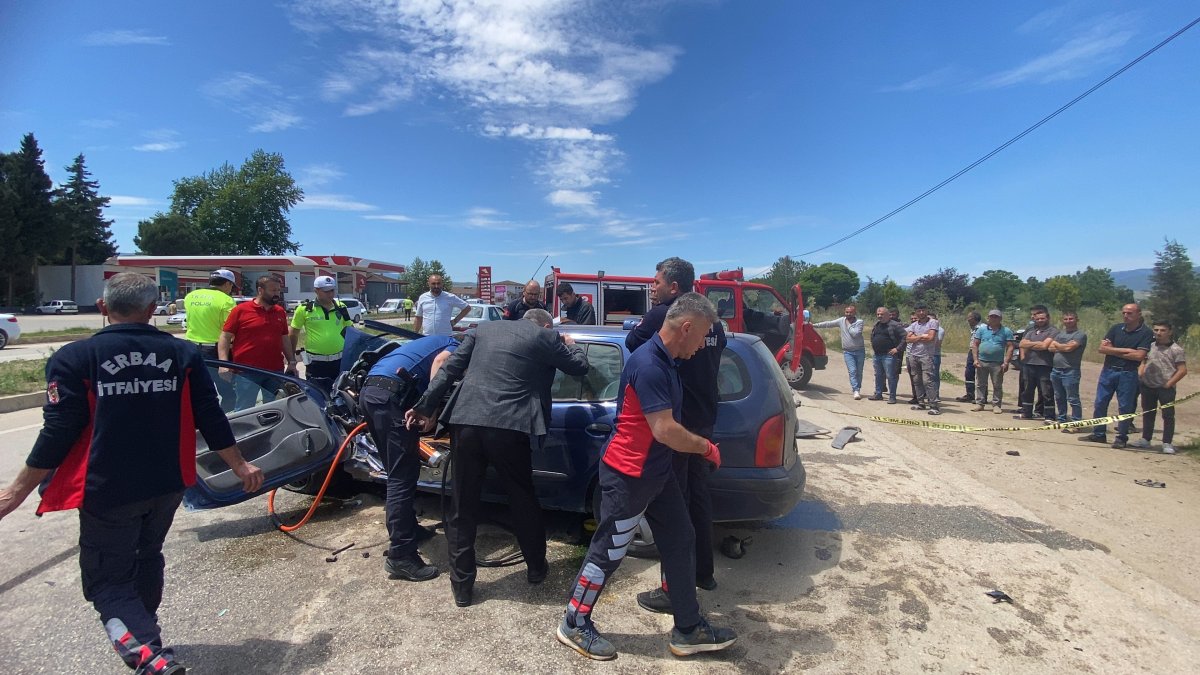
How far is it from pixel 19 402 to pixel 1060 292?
64096 mm

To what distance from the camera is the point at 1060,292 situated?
49.7 m

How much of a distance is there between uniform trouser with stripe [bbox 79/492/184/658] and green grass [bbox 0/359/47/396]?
835 centimetres

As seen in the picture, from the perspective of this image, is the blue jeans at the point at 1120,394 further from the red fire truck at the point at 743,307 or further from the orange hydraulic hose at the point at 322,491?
the orange hydraulic hose at the point at 322,491

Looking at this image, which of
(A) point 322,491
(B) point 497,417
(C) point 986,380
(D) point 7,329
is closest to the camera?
(B) point 497,417

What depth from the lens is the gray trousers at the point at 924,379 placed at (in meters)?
9.14

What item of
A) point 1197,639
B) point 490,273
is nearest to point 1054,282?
point 490,273

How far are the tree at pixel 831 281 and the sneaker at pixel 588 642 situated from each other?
2915 inches

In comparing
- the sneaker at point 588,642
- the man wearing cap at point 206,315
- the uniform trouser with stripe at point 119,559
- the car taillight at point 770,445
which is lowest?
the sneaker at point 588,642

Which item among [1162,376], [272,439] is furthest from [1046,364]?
[272,439]

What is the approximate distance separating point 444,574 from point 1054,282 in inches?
2674

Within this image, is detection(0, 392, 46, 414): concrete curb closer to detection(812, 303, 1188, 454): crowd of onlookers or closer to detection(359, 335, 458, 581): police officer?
detection(359, 335, 458, 581): police officer

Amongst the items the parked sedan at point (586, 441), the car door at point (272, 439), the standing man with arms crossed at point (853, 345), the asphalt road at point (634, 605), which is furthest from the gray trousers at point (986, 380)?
the car door at point (272, 439)

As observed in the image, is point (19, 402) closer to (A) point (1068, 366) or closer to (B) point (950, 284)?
(A) point (1068, 366)

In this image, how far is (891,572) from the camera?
3533 mm
